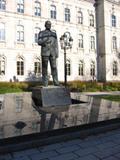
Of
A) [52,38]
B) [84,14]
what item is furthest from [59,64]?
[52,38]

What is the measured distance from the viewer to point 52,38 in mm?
8820

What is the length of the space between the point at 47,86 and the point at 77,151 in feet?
13.9

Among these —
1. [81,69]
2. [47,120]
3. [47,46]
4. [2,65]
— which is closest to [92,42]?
[81,69]

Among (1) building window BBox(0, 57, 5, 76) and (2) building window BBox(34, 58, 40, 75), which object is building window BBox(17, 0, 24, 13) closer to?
(2) building window BBox(34, 58, 40, 75)

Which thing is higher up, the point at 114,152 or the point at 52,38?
the point at 52,38

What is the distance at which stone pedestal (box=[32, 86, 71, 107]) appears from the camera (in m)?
8.31

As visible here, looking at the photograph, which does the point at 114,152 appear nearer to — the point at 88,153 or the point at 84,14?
the point at 88,153

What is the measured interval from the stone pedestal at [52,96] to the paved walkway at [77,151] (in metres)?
3.18

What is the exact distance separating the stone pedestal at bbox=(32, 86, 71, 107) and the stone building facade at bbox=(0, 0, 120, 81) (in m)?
17.1

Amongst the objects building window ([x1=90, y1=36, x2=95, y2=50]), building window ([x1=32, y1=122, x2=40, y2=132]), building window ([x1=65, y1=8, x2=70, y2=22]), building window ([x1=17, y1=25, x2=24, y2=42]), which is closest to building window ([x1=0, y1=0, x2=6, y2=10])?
building window ([x1=17, y1=25, x2=24, y2=42])

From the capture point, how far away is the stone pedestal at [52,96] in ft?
27.3

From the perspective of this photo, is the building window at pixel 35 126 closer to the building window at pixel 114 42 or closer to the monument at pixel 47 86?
the monument at pixel 47 86

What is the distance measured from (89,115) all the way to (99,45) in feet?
89.9

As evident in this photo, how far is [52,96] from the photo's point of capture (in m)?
8.42
